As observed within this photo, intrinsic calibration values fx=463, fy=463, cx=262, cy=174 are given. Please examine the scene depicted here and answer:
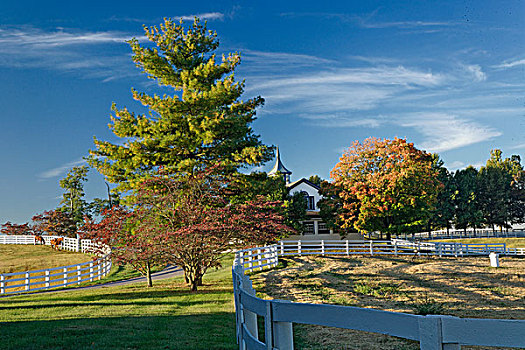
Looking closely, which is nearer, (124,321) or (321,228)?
(124,321)

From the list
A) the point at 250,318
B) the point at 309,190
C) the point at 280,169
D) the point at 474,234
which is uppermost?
the point at 280,169

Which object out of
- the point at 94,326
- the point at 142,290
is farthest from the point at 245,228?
the point at 94,326

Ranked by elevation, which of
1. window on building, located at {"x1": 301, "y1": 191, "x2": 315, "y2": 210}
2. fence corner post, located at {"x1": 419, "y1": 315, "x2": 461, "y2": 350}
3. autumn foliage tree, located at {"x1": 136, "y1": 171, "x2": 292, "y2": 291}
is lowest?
fence corner post, located at {"x1": 419, "y1": 315, "x2": 461, "y2": 350}

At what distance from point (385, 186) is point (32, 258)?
32.6 meters

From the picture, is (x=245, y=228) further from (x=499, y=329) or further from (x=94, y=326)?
(x=499, y=329)

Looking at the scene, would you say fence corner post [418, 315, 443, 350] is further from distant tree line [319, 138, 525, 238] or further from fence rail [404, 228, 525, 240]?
fence rail [404, 228, 525, 240]

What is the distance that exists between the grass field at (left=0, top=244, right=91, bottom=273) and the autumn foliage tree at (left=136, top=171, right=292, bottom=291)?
18.5 meters

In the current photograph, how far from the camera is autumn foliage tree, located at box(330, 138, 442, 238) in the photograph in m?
43.1

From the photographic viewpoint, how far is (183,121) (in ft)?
82.5

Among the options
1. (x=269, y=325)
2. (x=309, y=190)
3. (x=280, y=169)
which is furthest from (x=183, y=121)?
(x=280, y=169)

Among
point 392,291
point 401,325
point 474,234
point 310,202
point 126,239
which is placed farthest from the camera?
point 474,234

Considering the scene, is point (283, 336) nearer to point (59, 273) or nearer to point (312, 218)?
point (59, 273)

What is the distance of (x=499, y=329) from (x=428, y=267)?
2528 centimetres

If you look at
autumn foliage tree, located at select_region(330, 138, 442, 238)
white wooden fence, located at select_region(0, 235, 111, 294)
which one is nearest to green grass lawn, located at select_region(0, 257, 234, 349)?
white wooden fence, located at select_region(0, 235, 111, 294)
